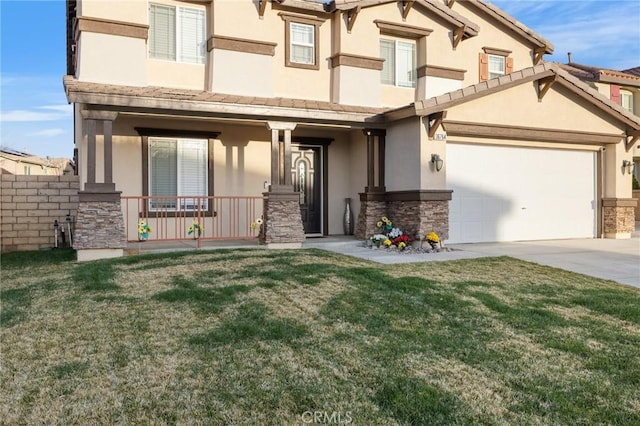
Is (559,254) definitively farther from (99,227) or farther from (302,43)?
(99,227)

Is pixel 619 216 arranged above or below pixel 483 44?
below

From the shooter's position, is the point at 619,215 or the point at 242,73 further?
the point at 619,215

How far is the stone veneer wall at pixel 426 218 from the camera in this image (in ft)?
37.8

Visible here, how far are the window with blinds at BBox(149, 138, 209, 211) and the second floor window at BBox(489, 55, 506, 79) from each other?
361 inches

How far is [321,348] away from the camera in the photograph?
461 cm

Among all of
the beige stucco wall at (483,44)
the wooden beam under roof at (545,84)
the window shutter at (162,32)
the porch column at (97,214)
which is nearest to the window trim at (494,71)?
the beige stucco wall at (483,44)

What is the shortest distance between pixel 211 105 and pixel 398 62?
5.97m

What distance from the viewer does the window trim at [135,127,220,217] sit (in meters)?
12.3

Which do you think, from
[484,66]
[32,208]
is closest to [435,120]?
[484,66]

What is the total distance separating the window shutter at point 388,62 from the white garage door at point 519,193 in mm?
3212

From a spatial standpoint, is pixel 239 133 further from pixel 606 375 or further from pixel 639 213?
pixel 639 213

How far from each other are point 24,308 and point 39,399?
3087 mm

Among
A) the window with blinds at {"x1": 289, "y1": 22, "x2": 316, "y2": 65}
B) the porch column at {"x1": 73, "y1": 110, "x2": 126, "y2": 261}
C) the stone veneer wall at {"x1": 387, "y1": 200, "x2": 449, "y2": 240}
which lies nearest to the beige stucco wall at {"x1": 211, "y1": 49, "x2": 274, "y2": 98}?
the window with blinds at {"x1": 289, "y1": 22, "x2": 316, "y2": 65}

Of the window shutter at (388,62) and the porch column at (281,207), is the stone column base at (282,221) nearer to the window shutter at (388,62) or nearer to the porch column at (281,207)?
the porch column at (281,207)
